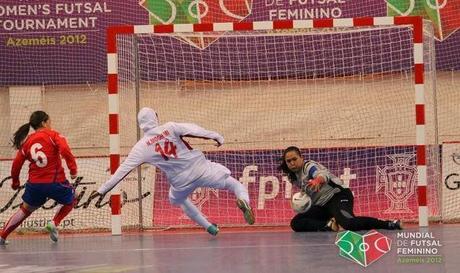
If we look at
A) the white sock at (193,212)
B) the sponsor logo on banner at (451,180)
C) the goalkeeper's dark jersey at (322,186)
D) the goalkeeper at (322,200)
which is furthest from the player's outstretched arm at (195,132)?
the sponsor logo on banner at (451,180)

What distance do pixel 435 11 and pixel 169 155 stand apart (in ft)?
30.8

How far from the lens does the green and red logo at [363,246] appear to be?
37.0 ft

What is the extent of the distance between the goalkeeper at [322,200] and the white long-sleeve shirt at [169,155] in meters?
1.18

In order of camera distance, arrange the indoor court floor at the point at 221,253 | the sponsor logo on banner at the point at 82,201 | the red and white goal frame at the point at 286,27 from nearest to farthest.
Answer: the indoor court floor at the point at 221,253 < the red and white goal frame at the point at 286,27 < the sponsor logo on banner at the point at 82,201

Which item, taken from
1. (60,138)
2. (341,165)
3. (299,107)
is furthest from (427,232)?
(299,107)

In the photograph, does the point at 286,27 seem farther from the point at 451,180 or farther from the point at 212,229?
the point at 451,180

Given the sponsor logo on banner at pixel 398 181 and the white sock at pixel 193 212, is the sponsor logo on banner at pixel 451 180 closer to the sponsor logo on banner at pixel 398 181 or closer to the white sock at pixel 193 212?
the sponsor logo on banner at pixel 398 181


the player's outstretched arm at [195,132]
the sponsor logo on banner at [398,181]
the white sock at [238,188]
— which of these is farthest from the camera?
the sponsor logo on banner at [398,181]

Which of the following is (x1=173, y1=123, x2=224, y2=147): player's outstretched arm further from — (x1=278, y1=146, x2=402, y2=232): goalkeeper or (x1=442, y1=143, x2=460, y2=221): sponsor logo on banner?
(x1=442, y1=143, x2=460, y2=221): sponsor logo on banner

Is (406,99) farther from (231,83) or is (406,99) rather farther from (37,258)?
(37,258)

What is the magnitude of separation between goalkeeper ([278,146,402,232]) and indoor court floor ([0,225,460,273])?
0.24 metres

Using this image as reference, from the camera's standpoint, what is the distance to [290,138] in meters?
20.6

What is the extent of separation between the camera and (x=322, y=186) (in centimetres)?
1473

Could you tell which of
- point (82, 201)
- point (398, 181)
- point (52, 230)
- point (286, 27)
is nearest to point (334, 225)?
point (398, 181)
